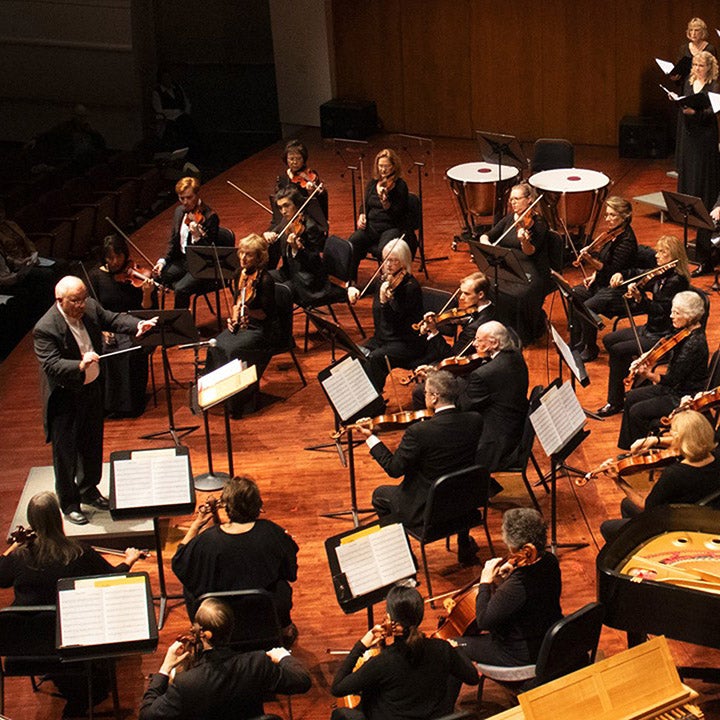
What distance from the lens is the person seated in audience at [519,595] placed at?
5285 millimetres

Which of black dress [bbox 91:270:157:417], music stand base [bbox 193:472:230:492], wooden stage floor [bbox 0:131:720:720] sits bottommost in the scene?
wooden stage floor [bbox 0:131:720:720]

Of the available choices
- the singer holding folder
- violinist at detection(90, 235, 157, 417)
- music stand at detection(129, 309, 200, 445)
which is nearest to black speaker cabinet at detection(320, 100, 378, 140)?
violinist at detection(90, 235, 157, 417)

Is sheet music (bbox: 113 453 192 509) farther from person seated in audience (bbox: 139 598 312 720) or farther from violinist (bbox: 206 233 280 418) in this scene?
violinist (bbox: 206 233 280 418)

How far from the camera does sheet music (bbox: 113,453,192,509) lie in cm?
608

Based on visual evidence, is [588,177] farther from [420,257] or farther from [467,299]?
[467,299]

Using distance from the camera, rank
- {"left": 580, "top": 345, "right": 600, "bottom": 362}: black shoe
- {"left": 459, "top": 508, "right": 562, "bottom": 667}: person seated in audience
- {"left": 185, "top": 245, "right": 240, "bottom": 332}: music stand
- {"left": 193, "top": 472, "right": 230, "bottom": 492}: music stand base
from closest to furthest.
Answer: {"left": 459, "top": 508, "right": 562, "bottom": 667}: person seated in audience → {"left": 193, "top": 472, "right": 230, "bottom": 492}: music stand base → {"left": 185, "top": 245, "right": 240, "bottom": 332}: music stand → {"left": 580, "top": 345, "right": 600, "bottom": 362}: black shoe

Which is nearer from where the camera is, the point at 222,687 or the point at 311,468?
the point at 222,687

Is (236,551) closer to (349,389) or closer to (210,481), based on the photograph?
(349,389)

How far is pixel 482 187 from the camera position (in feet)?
35.2

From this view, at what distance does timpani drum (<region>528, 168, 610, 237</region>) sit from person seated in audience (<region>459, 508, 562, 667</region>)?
5289 mm

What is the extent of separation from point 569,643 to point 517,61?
1036cm

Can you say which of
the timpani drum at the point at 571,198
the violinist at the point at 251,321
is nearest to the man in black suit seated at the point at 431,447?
the violinist at the point at 251,321

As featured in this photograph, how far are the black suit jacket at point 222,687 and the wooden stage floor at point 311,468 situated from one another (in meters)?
0.97

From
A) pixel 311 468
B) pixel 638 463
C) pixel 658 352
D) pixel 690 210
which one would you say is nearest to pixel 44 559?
pixel 311 468
